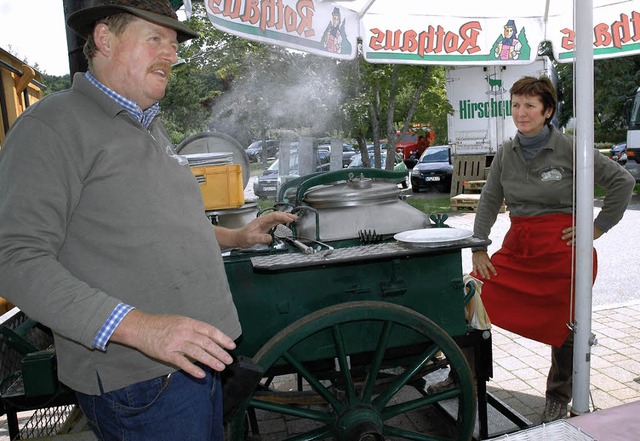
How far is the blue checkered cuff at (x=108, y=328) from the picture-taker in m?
1.23

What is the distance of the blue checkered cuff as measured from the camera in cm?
123

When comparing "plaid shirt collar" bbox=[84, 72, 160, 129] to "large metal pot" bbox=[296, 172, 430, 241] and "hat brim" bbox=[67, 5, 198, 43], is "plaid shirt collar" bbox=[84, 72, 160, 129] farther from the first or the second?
"large metal pot" bbox=[296, 172, 430, 241]

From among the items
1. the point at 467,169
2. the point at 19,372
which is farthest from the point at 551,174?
the point at 467,169

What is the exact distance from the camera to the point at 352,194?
2.55 meters

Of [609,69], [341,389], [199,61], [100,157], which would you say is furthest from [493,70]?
[100,157]

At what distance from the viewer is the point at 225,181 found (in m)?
2.99

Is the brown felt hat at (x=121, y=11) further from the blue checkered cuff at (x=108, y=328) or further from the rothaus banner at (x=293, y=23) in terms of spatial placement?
the rothaus banner at (x=293, y=23)

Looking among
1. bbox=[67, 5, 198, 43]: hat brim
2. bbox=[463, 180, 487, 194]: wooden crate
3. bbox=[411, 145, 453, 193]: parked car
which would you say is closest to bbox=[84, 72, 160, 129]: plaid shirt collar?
bbox=[67, 5, 198, 43]: hat brim

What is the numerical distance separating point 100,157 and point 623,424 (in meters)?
1.40

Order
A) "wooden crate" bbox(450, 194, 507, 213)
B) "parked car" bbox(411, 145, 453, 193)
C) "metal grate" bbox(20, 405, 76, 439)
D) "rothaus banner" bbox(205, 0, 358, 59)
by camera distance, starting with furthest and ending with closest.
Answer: "parked car" bbox(411, 145, 453, 193) < "wooden crate" bbox(450, 194, 507, 213) < "rothaus banner" bbox(205, 0, 358, 59) < "metal grate" bbox(20, 405, 76, 439)

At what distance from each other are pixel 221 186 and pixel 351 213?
0.81m

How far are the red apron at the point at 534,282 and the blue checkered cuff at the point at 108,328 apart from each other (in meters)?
2.27

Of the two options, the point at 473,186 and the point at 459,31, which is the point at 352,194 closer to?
the point at 459,31

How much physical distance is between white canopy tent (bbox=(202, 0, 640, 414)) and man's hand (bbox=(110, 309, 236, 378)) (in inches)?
84.2
